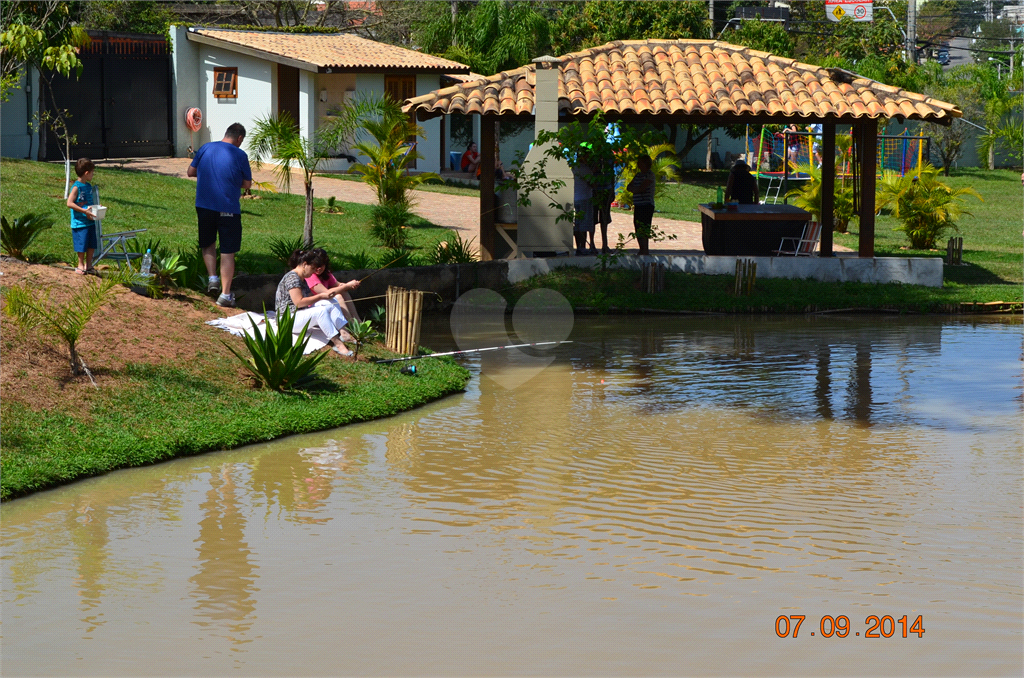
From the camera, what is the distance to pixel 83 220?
12664mm

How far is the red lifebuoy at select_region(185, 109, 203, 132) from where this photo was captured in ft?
103

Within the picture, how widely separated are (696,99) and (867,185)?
3164mm

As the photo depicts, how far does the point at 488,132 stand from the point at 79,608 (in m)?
13.6

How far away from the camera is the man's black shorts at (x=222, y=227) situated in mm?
12539

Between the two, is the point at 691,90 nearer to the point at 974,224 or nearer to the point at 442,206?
the point at 442,206

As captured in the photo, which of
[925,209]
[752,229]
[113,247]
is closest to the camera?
[113,247]

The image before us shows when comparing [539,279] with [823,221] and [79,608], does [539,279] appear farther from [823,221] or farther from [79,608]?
[79,608]

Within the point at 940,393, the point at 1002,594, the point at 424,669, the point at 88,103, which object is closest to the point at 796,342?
the point at 940,393

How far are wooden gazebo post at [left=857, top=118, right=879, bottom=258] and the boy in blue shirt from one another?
1208cm

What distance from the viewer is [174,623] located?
6.05m

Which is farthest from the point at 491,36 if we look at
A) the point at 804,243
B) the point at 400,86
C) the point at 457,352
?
the point at 457,352

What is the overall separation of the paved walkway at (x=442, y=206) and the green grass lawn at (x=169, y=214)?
1.19 meters
